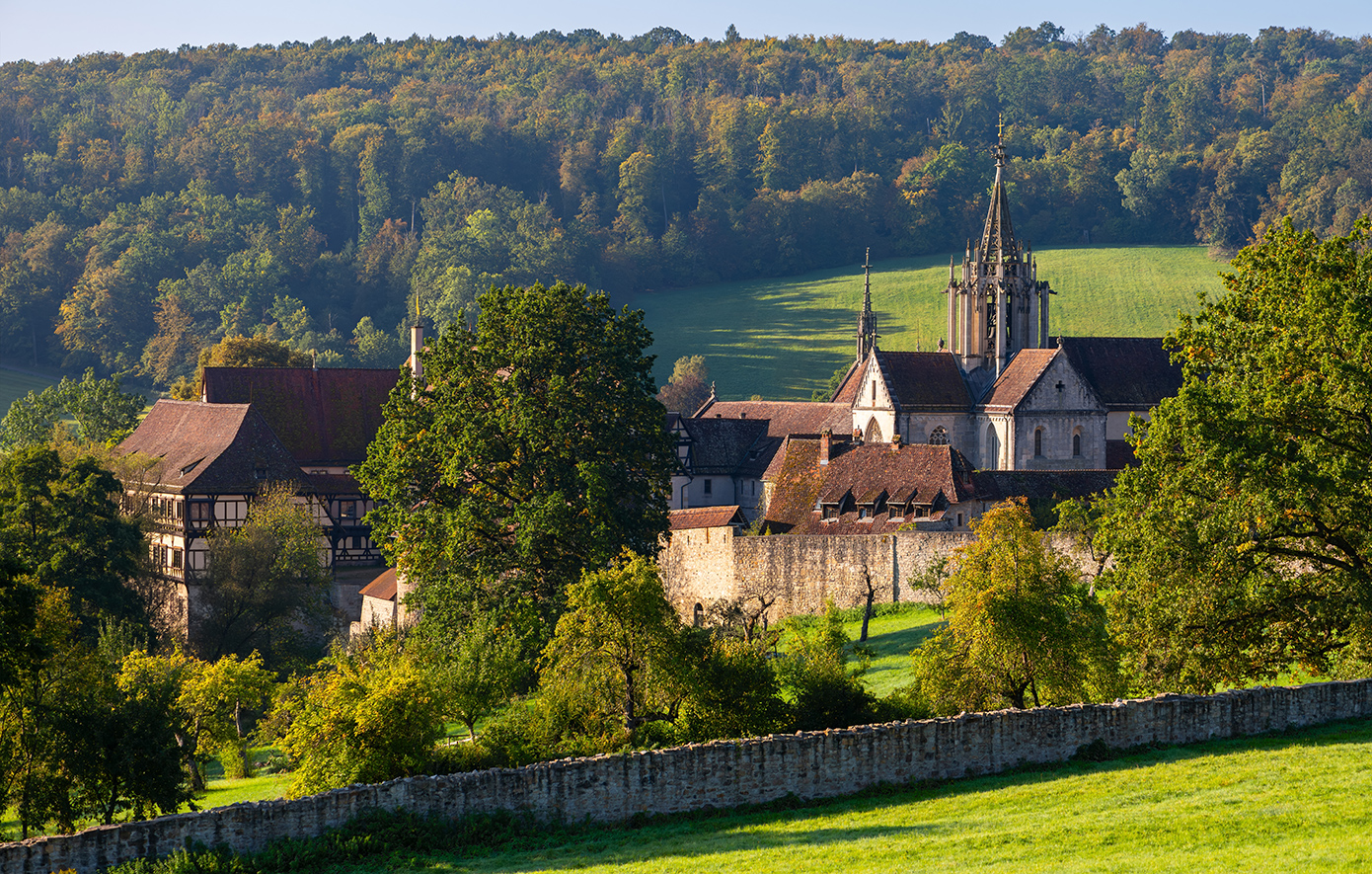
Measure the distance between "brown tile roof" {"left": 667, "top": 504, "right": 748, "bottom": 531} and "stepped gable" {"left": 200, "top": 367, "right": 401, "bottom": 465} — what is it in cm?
1760

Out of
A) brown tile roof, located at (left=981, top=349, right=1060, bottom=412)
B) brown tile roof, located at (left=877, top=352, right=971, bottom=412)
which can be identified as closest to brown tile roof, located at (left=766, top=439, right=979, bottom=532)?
brown tile roof, located at (left=877, top=352, right=971, bottom=412)

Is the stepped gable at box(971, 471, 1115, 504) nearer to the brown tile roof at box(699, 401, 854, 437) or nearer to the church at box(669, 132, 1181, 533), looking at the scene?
the church at box(669, 132, 1181, 533)

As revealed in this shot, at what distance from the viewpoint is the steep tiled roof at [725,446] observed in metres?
73.9

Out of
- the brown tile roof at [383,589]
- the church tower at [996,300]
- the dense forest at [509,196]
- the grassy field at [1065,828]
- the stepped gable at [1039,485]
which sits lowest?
the brown tile roof at [383,589]

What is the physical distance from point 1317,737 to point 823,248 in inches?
5689

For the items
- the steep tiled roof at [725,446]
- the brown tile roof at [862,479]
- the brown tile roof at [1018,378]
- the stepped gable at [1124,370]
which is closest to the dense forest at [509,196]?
the steep tiled roof at [725,446]

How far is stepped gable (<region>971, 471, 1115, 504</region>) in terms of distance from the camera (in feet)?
176

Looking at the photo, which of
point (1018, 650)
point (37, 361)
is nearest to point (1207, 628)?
point (1018, 650)

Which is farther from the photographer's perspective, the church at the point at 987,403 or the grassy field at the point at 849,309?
the grassy field at the point at 849,309

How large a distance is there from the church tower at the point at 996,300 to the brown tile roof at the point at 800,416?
19.9ft

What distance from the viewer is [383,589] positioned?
186 feet

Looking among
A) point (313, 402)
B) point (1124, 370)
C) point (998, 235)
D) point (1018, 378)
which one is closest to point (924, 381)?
point (1018, 378)

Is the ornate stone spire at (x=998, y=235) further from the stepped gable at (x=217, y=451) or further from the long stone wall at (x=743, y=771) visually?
the long stone wall at (x=743, y=771)

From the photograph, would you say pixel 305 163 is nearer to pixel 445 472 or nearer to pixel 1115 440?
pixel 1115 440
